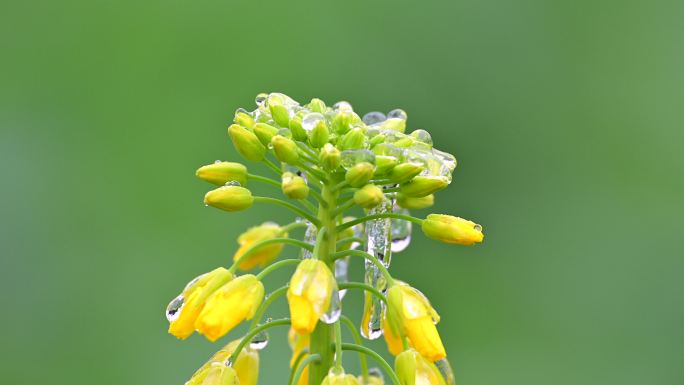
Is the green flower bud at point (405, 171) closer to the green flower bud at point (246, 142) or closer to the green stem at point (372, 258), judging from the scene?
the green stem at point (372, 258)

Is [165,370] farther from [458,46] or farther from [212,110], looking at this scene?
[458,46]

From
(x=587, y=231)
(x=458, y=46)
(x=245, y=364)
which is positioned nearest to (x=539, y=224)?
(x=587, y=231)

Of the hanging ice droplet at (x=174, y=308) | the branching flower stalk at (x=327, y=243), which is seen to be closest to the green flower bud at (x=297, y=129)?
the branching flower stalk at (x=327, y=243)

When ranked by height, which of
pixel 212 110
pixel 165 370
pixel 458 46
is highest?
pixel 458 46

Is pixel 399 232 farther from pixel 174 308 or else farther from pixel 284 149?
pixel 174 308

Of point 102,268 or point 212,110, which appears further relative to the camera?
point 212,110
